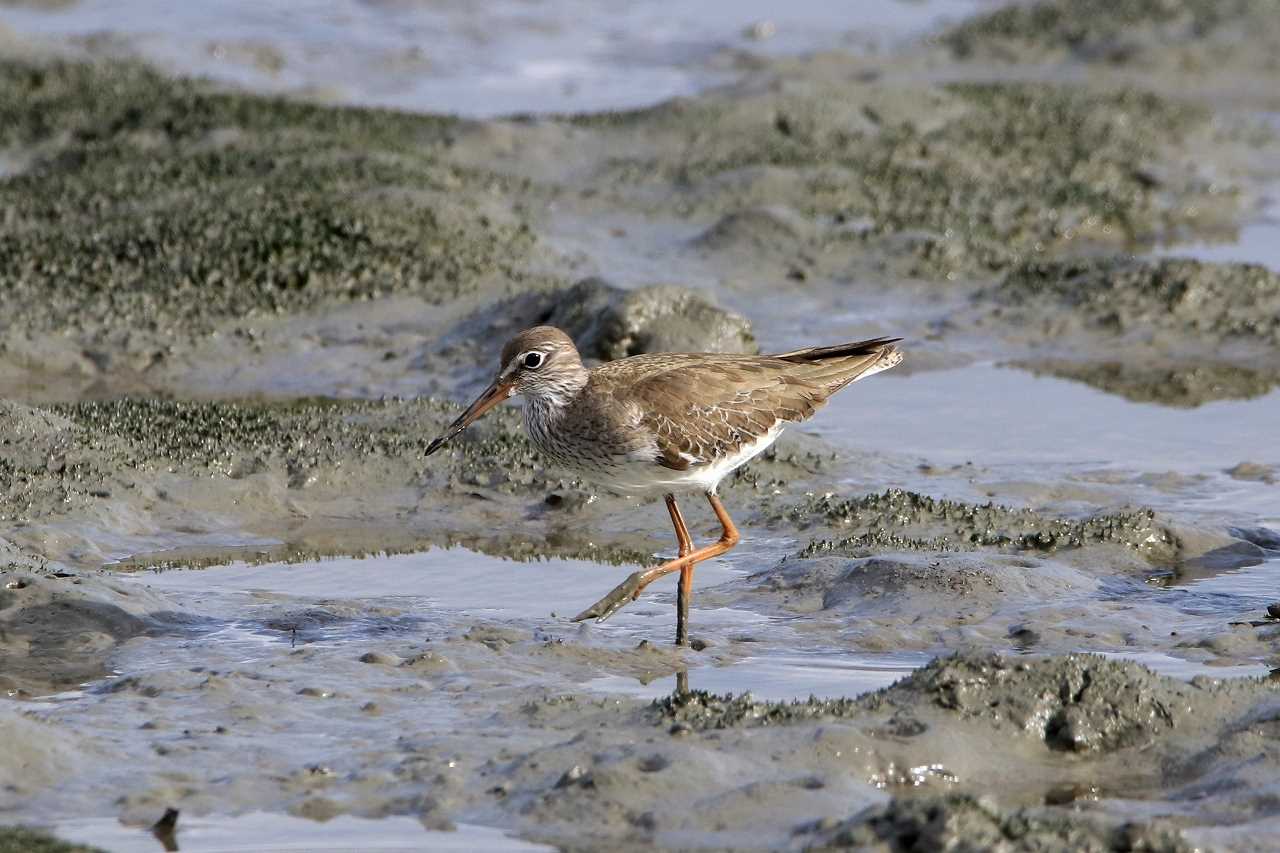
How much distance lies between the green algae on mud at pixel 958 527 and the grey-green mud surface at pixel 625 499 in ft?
0.12

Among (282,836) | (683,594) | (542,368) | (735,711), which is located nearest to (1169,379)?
(683,594)

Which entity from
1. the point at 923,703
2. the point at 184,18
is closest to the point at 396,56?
the point at 184,18

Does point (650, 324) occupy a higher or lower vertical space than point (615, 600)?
higher

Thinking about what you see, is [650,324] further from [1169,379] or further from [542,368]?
[1169,379]

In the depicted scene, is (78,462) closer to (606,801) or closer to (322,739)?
(322,739)

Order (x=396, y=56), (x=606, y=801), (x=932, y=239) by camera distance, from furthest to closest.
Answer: (x=396, y=56)
(x=932, y=239)
(x=606, y=801)

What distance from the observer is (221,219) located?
49.6ft

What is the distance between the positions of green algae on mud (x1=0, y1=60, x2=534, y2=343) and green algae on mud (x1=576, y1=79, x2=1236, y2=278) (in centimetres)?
248

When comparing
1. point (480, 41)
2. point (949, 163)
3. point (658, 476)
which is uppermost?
point (480, 41)

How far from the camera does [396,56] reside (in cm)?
2486

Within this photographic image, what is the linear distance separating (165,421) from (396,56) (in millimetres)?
14283

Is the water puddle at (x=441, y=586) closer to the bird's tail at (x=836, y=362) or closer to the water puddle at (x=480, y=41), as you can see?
the bird's tail at (x=836, y=362)

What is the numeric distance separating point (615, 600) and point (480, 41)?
61.8 ft

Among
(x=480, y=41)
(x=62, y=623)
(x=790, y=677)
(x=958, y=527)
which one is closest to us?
(x=790, y=677)
